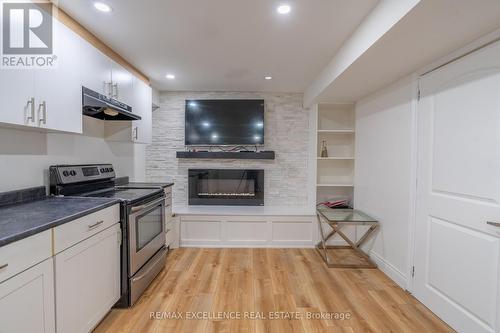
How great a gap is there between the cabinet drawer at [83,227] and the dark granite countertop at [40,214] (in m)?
0.04

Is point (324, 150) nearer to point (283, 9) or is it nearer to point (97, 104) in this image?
point (283, 9)

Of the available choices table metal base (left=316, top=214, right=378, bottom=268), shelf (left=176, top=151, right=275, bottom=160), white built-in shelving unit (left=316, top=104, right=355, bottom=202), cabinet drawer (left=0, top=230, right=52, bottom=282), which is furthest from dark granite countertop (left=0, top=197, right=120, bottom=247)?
white built-in shelving unit (left=316, top=104, right=355, bottom=202)

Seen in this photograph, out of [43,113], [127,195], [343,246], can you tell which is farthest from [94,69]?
[343,246]

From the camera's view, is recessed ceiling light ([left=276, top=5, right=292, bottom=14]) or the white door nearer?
the white door

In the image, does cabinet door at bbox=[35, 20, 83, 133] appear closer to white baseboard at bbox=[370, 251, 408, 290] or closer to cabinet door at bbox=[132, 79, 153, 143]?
cabinet door at bbox=[132, 79, 153, 143]

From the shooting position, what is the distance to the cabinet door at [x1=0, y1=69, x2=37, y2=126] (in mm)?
1296

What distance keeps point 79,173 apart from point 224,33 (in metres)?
1.85

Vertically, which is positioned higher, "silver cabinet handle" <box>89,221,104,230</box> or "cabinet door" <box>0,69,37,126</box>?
"cabinet door" <box>0,69,37,126</box>

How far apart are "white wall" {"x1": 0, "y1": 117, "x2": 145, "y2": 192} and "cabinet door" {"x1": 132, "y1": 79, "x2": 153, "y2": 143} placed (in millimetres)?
351

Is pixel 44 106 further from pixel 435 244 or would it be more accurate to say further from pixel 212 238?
pixel 435 244

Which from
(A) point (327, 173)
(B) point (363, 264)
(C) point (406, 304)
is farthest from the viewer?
(A) point (327, 173)

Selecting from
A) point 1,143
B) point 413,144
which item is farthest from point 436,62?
point 1,143

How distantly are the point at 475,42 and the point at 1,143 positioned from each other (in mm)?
3367

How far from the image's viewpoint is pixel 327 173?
3.67 m
